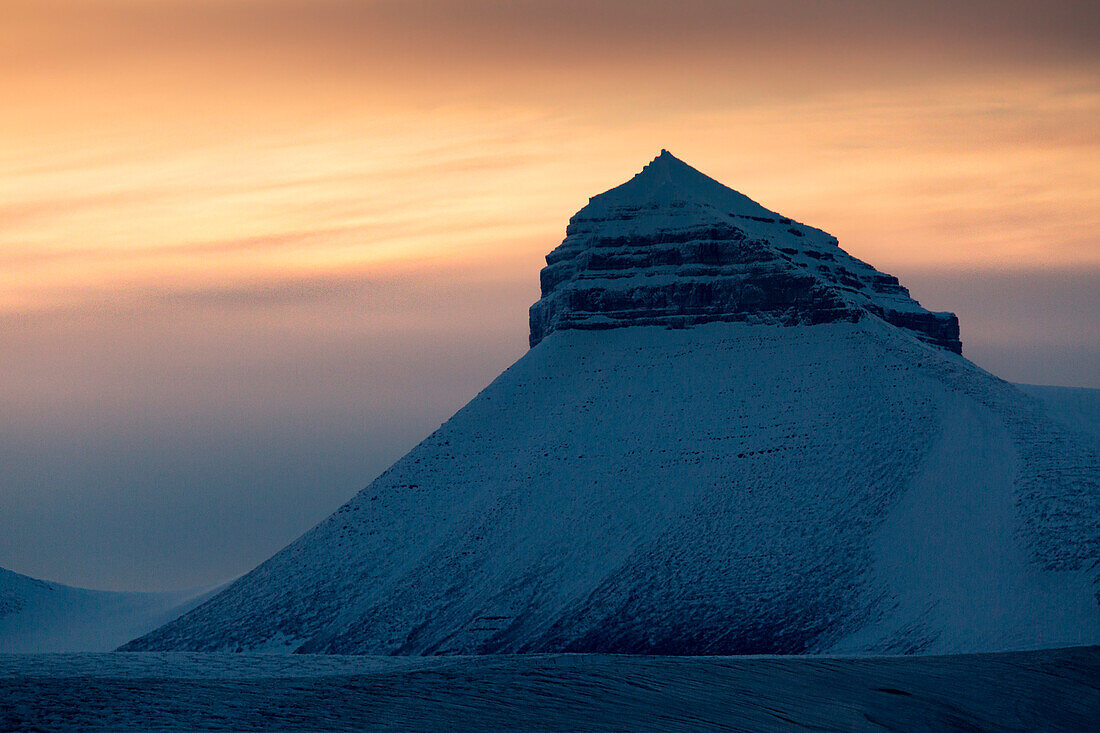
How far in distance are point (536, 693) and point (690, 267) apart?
11562 cm

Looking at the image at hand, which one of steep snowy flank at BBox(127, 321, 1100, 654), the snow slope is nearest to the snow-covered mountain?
steep snowy flank at BBox(127, 321, 1100, 654)

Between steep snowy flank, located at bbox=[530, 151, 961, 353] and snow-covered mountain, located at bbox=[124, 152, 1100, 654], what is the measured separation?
12.1 inches

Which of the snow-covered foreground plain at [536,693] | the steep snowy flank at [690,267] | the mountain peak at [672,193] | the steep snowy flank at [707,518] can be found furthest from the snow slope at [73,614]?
the snow-covered foreground plain at [536,693]

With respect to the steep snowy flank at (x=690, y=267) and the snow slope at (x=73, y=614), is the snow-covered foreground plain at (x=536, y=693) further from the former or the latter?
the snow slope at (x=73, y=614)

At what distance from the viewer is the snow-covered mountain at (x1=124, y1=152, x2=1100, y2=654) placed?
97.7 meters

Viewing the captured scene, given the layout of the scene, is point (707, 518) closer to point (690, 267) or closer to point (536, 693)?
point (690, 267)

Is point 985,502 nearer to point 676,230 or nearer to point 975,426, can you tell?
point 975,426

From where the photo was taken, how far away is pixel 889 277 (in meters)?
167

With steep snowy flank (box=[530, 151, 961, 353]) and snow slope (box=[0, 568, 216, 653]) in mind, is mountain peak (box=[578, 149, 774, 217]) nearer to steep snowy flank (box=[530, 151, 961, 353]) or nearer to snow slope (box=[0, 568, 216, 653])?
steep snowy flank (box=[530, 151, 961, 353])

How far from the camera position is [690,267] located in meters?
141

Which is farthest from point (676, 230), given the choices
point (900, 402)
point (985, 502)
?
point (985, 502)

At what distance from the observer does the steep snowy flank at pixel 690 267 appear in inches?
5374

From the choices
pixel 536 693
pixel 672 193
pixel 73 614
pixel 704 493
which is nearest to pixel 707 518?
pixel 704 493

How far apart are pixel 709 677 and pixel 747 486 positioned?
279 feet
